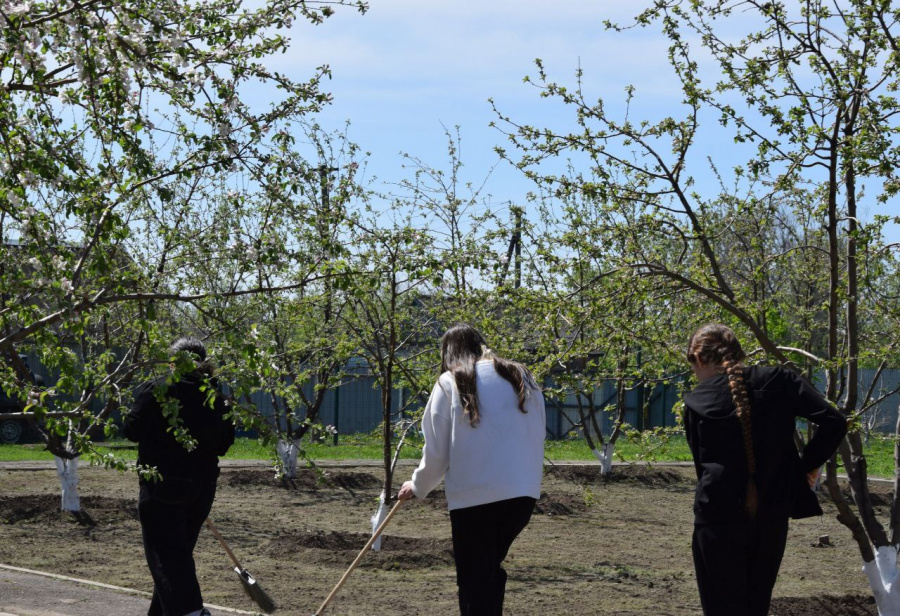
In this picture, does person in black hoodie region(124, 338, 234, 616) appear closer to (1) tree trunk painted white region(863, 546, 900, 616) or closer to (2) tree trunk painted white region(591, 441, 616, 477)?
(1) tree trunk painted white region(863, 546, 900, 616)

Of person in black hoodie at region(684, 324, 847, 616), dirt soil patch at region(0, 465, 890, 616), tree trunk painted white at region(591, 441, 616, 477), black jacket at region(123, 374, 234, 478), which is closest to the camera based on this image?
person in black hoodie at region(684, 324, 847, 616)

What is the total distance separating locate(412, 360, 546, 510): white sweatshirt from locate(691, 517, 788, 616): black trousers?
768mm

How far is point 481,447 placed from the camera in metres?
4.71

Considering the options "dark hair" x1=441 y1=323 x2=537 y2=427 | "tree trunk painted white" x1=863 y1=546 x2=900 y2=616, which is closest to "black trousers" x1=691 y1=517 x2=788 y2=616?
"dark hair" x1=441 y1=323 x2=537 y2=427

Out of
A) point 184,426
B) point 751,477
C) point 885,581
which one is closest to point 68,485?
point 184,426

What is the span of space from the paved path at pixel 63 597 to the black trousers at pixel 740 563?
3145 millimetres

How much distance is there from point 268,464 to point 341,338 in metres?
7.96

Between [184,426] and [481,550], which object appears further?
[184,426]

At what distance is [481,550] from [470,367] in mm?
784

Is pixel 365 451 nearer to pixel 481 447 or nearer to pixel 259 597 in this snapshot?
pixel 259 597

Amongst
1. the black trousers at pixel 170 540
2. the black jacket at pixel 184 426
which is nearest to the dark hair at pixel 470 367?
the black jacket at pixel 184 426

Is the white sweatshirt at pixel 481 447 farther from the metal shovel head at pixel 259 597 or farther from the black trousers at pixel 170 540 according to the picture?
the metal shovel head at pixel 259 597

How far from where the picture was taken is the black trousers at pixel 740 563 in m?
4.48

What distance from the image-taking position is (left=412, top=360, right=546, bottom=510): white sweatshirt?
4.69 meters
